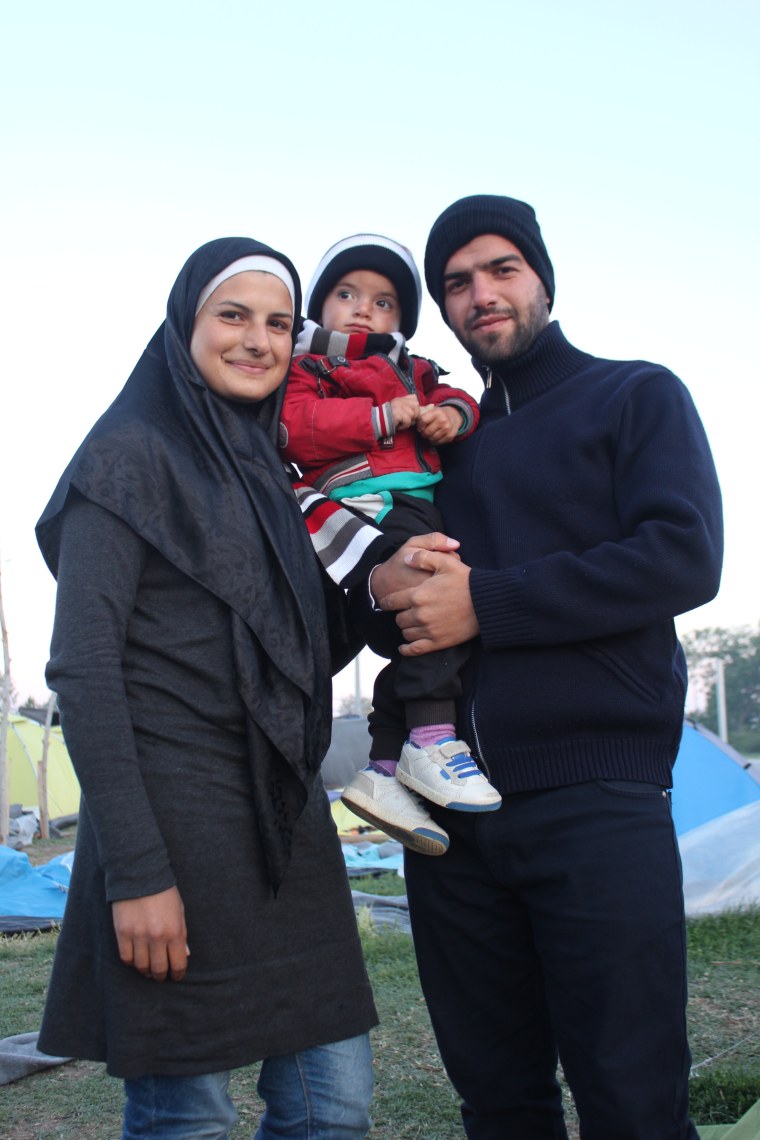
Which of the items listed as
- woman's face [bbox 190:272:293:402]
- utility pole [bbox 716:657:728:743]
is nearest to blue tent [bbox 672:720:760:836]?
woman's face [bbox 190:272:293:402]

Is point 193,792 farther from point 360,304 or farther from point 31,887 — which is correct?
point 31,887

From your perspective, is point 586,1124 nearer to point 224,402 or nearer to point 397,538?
point 397,538

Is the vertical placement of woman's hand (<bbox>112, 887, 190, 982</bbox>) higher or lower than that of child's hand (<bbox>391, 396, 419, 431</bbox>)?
lower

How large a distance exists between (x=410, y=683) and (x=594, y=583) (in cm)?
48

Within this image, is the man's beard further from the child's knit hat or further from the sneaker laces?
the sneaker laces

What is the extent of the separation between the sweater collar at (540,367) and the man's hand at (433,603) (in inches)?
19.5

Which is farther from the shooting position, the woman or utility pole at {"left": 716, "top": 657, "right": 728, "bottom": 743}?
utility pole at {"left": 716, "top": 657, "right": 728, "bottom": 743}

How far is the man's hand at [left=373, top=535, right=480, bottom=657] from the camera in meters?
2.15

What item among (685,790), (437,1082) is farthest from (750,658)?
(437,1082)

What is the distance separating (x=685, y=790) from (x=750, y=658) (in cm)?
4815

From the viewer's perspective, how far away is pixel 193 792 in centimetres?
194

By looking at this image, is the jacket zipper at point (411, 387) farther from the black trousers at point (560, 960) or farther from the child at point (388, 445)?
the black trousers at point (560, 960)

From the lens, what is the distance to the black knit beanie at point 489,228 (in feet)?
8.03

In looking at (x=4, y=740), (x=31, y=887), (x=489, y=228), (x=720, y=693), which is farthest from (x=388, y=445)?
(x=720, y=693)
